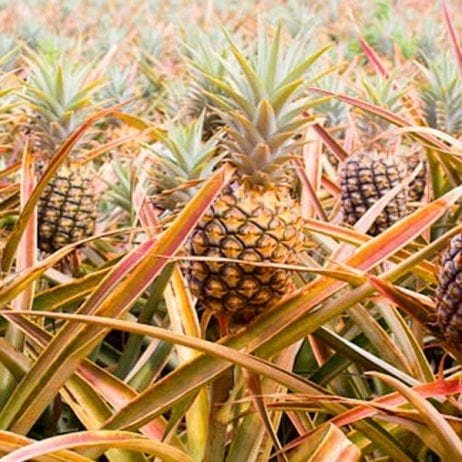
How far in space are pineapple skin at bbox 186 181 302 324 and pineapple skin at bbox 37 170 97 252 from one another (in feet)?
1.51

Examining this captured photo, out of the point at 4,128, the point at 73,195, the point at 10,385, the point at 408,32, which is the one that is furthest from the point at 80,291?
the point at 408,32

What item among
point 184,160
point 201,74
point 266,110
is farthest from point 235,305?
point 201,74

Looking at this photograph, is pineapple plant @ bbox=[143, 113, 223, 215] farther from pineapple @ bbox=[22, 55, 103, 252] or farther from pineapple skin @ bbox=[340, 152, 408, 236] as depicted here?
pineapple skin @ bbox=[340, 152, 408, 236]

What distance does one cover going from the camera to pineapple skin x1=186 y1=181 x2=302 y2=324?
3.90ft

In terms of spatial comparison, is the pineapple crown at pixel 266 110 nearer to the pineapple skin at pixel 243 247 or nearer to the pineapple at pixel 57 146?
the pineapple skin at pixel 243 247

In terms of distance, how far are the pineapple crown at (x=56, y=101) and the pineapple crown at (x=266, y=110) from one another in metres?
0.43

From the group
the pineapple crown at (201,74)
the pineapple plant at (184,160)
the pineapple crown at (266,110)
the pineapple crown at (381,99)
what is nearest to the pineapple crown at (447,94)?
the pineapple crown at (381,99)

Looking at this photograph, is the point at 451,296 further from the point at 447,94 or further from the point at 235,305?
the point at 447,94

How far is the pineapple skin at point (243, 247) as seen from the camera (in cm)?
119

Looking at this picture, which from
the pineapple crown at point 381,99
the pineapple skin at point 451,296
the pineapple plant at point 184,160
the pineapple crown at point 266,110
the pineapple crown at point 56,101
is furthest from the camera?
the pineapple crown at point 381,99

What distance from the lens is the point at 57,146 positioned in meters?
1.67

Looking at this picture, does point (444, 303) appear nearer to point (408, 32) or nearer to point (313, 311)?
point (313, 311)

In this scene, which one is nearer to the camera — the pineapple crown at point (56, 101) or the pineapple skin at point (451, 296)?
the pineapple skin at point (451, 296)

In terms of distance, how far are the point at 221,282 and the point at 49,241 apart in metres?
0.54
